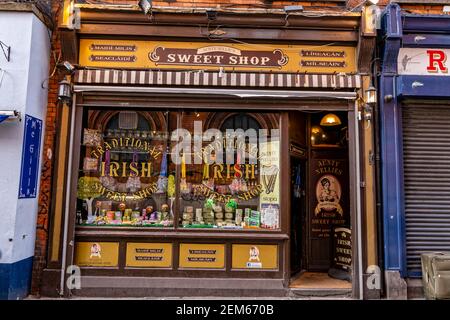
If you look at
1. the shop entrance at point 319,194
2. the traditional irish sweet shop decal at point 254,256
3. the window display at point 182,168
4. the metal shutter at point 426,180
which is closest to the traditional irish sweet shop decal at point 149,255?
the window display at point 182,168

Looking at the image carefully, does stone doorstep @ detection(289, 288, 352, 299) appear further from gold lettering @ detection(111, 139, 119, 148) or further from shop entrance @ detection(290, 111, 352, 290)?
gold lettering @ detection(111, 139, 119, 148)

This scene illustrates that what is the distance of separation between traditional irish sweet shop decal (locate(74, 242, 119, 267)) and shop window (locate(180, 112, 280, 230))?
1.36 meters

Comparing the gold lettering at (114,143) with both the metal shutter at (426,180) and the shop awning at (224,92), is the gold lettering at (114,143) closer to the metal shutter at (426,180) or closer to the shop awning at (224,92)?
the shop awning at (224,92)

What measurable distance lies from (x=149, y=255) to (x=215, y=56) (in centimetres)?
389

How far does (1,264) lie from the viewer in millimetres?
5801

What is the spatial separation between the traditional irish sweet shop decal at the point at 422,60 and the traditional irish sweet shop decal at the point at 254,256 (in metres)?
4.21

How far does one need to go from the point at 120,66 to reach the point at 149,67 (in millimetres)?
544

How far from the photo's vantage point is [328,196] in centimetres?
849

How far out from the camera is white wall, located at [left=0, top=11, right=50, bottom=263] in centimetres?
588

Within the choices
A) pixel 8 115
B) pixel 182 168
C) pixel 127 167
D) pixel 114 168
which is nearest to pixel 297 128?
pixel 182 168

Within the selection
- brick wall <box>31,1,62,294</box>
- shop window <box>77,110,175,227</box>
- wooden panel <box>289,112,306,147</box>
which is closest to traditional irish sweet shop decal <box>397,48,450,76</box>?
wooden panel <box>289,112,306,147</box>

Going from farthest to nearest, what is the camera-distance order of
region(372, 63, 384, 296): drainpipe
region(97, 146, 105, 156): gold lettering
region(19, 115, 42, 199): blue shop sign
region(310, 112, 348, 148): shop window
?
1. region(310, 112, 348, 148): shop window
2. region(97, 146, 105, 156): gold lettering
3. region(372, 63, 384, 296): drainpipe
4. region(19, 115, 42, 199): blue shop sign

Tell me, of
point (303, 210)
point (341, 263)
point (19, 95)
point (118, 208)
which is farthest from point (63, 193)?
point (341, 263)

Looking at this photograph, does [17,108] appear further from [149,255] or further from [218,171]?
[218,171]
